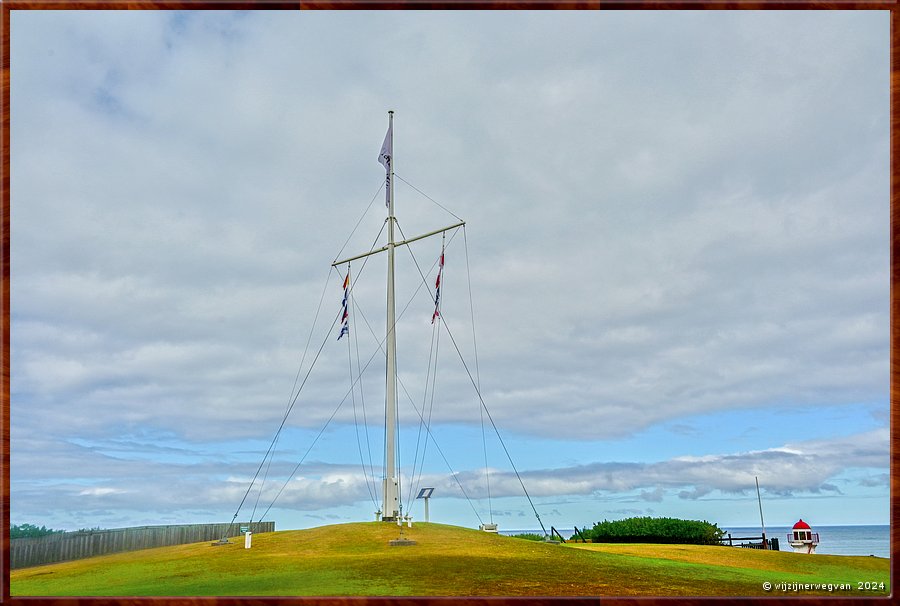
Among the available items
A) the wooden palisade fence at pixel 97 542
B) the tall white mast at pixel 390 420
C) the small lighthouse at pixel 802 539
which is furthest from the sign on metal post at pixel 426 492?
the small lighthouse at pixel 802 539

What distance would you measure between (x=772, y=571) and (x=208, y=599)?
14128 mm

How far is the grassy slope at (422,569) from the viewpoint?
15664 mm

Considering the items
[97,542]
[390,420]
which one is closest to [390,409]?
[390,420]

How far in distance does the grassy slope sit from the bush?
7.50m

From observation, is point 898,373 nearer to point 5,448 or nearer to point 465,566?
point 465,566

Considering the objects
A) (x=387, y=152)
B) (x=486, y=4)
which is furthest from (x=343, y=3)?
(x=387, y=152)

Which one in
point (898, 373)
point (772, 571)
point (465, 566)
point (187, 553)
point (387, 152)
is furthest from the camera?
point (387, 152)

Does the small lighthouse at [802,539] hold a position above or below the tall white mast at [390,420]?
below

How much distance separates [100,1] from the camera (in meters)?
11.3

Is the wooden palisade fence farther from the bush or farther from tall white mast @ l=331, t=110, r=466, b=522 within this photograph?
the bush

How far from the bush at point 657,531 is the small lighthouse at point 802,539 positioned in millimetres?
6908

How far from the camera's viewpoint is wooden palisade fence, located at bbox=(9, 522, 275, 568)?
22422 mm

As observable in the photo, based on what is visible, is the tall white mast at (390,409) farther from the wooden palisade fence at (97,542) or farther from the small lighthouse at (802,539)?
the small lighthouse at (802,539)

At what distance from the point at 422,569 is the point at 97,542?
39.6 feet
